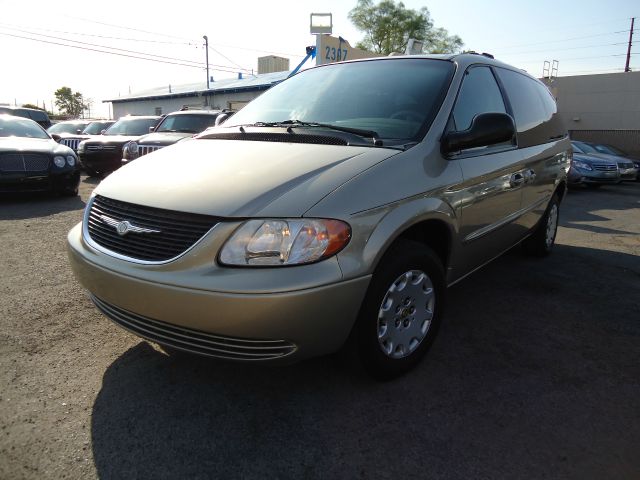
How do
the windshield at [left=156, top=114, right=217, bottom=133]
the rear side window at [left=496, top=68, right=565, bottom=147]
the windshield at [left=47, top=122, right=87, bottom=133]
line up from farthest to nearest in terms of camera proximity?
the windshield at [left=47, top=122, right=87, bottom=133]
the windshield at [left=156, top=114, right=217, bottom=133]
the rear side window at [left=496, top=68, right=565, bottom=147]

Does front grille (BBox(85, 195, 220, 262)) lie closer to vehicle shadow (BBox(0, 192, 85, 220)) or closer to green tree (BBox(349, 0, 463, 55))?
vehicle shadow (BBox(0, 192, 85, 220))

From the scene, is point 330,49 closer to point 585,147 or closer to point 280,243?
point 585,147

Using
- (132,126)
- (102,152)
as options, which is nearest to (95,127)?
(132,126)

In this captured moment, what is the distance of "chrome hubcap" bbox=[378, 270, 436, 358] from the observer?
91.3 inches

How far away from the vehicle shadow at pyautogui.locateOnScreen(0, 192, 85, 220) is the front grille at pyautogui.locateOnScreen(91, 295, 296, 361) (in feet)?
17.8

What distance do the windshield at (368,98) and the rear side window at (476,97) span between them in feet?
0.49

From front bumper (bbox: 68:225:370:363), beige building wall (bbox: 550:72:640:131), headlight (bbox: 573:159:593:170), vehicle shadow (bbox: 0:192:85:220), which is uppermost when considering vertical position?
beige building wall (bbox: 550:72:640:131)

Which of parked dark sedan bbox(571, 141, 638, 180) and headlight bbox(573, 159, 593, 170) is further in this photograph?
parked dark sedan bbox(571, 141, 638, 180)

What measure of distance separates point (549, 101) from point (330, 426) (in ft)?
13.5

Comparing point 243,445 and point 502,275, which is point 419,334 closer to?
Answer: point 243,445

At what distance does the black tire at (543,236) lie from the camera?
185 inches

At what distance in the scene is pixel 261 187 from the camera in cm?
207

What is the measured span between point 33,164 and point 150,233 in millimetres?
6675

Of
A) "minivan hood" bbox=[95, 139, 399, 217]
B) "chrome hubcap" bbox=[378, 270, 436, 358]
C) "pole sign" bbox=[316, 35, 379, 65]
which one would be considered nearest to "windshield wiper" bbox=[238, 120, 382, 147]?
A: "minivan hood" bbox=[95, 139, 399, 217]
